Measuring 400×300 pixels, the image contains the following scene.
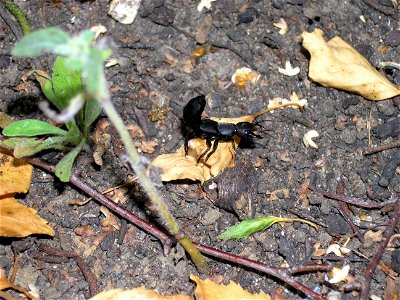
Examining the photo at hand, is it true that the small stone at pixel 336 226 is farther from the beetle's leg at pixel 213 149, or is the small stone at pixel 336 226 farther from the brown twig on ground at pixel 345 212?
the beetle's leg at pixel 213 149

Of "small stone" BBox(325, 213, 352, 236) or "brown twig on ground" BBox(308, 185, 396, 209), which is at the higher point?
"brown twig on ground" BBox(308, 185, 396, 209)

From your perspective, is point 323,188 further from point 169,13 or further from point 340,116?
point 169,13

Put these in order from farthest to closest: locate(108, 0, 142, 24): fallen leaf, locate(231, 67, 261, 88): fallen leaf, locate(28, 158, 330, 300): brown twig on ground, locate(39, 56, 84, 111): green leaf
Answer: locate(108, 0, 142, 24): fallen leaf
locate(231, 67, 261, 88): fallen leaf
locate(39, 56, 84, 111): green leaf
locate(28, 158, 330, 300): brown twig on ground

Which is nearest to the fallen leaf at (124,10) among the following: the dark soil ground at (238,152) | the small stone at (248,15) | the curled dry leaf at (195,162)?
the dark soil ground at (238,152)

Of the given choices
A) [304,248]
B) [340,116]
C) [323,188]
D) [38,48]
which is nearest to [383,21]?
[340,116]

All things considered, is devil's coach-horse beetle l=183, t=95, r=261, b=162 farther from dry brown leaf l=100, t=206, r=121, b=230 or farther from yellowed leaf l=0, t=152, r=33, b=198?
yellowed leaf l=0, t=152, r=33, b=198

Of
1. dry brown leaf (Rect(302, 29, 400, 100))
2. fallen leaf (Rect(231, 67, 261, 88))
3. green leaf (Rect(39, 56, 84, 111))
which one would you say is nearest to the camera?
green leaf (Rect(39, 56, 84, 111))

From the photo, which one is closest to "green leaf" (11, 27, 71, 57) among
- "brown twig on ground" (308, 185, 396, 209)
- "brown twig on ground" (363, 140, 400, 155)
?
"brown twig on ground" (308, 185, 396, 209)

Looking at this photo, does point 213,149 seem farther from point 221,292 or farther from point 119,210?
point 221,292
